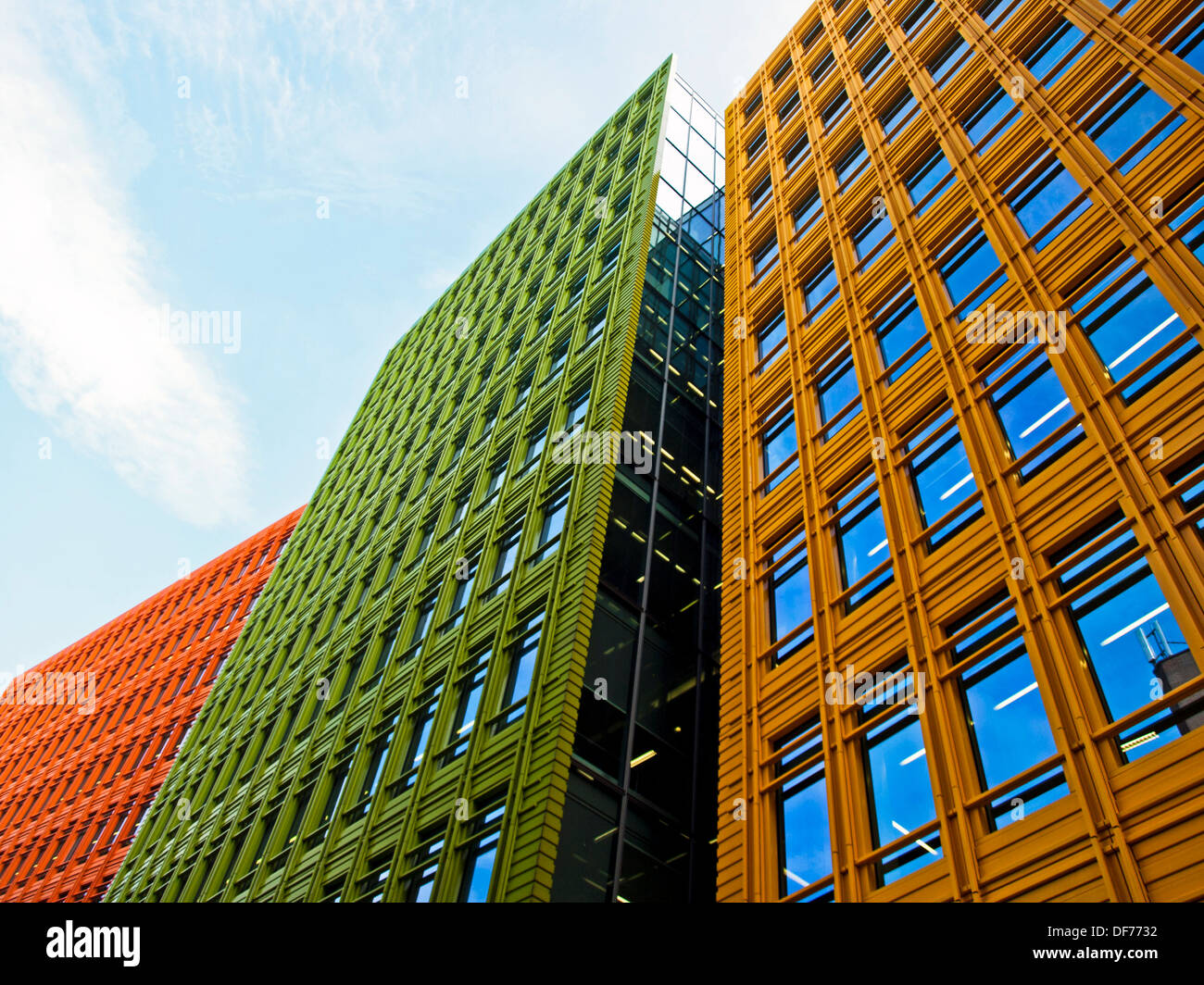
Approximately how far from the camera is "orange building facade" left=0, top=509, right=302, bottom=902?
53219 mm

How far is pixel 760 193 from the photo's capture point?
3462cm

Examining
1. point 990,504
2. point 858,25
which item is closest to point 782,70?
point 858,25

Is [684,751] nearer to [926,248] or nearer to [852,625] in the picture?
[852,625]

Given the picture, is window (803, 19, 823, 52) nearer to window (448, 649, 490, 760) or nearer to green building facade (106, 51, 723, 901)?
green building facade (106, 51, 723, 901)

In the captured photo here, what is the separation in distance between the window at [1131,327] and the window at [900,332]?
13.0 ft

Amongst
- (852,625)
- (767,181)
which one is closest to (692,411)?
(767,181)

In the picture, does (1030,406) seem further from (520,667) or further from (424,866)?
(424,866)

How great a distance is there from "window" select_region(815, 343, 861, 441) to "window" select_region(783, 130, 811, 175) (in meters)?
11.9

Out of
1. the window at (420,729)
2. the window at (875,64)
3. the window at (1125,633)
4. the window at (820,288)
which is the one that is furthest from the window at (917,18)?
the window at (420,729)

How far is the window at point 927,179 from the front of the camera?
77.7ft

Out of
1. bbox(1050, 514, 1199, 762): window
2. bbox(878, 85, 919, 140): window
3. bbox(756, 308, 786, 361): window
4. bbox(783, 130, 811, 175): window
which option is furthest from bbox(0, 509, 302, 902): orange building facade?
bbox(1050, 514, 1199, 762): window

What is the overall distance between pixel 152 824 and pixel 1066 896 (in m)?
37.3

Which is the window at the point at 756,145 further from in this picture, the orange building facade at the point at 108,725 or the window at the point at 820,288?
the orange building facade at the point at 108,725

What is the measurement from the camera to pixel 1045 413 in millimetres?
16266
